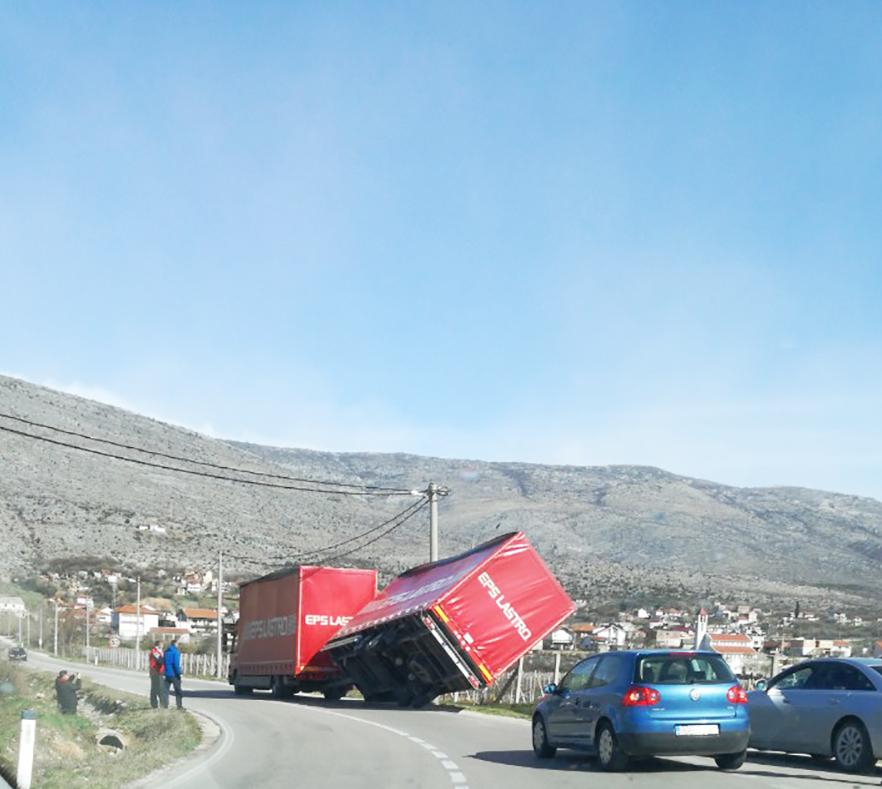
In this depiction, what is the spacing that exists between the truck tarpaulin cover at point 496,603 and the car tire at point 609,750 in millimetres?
12079

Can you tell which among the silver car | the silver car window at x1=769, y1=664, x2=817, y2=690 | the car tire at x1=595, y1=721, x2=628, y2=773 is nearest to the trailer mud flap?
the silver car

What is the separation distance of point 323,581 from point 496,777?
772 inches

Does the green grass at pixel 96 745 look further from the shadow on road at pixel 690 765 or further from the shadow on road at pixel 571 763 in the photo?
the shadow on road at pixel 690 765

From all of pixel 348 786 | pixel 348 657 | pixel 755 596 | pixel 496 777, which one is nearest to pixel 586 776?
pixel 496 777

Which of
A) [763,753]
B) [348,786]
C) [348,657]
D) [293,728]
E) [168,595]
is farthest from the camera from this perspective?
[168,595]

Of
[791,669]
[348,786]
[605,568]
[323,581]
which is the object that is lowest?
[348,786]

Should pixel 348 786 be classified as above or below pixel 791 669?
below

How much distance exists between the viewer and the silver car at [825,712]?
1451 cm

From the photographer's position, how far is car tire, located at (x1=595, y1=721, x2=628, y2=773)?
14.6 metres

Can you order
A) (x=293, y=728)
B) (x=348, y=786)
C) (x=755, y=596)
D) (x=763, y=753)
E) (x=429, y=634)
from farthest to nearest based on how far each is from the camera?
(x=755, y=596) < (x=429, y=634) < (x=293, y=728) < (x=763, y=753) < (x=348, y=786)

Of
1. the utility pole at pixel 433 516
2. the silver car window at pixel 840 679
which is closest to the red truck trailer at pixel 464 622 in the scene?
the utility pole at pixel 433 516

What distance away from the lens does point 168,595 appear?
103312 mm

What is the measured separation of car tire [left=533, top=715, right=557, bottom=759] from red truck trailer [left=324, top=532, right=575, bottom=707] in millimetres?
10090

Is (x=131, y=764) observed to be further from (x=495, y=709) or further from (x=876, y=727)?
(x=495, y=709)
